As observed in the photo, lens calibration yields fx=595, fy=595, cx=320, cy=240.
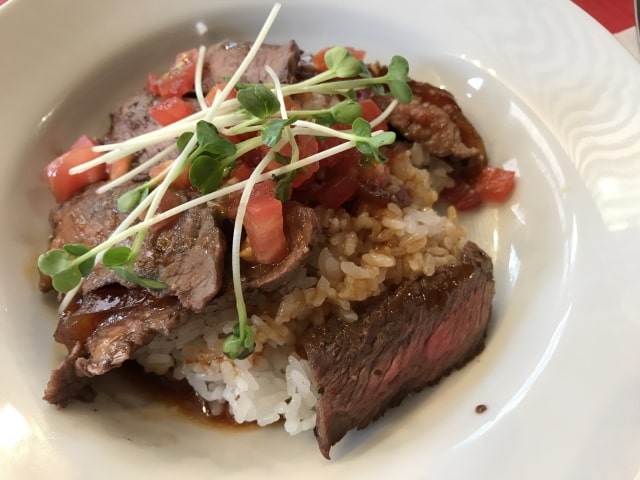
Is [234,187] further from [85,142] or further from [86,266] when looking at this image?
[85,142]

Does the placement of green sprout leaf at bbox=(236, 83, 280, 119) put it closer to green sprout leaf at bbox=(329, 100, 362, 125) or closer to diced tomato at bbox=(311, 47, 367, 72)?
green sprout leaf at bbox=(329, 100, 362, 125)

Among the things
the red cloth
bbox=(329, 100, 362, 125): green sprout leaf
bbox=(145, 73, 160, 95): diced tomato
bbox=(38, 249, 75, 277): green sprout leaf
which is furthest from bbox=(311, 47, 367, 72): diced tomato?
bbox=(38, 249, 75, 277): green sprout leaf

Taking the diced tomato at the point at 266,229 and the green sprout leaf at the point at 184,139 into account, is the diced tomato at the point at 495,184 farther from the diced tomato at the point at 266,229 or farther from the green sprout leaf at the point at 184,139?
the green sprout leaf at the point at 184,139

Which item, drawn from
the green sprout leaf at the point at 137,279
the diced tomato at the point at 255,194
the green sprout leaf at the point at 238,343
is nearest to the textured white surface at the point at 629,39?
the diced tomato at the point at 255,194

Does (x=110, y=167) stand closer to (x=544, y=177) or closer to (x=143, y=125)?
(x=143, y=125)

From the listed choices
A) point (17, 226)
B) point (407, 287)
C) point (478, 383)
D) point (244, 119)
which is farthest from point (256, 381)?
point (17, 226)

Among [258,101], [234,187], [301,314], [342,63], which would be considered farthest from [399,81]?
[301,314]
